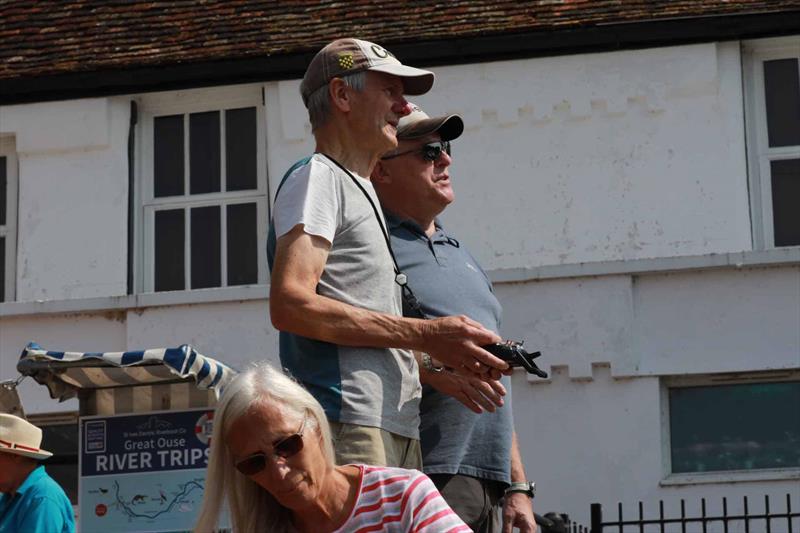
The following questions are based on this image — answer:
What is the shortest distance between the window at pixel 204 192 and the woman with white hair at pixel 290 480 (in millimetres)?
11575

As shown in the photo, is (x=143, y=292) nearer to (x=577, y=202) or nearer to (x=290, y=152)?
(x=290, y=152)

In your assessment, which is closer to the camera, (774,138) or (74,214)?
(774,138)

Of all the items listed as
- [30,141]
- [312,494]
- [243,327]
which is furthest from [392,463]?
[30,141]

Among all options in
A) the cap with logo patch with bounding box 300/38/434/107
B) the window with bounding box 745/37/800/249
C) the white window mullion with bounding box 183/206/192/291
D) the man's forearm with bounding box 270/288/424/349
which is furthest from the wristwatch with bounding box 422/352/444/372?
the white window mullion with bounding box 183/206/192/291

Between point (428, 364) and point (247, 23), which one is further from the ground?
point (247, 23)

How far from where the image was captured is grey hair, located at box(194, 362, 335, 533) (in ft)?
15.3

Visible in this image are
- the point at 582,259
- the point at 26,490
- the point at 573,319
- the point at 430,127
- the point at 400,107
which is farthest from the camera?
the point at 582,259

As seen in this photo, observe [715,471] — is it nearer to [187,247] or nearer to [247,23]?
[187,247]

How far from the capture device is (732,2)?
51.1ft

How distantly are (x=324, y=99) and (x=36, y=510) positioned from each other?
332cm

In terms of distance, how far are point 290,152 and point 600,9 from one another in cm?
293

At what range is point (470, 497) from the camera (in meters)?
5.96

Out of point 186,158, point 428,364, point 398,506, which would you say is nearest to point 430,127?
point 428,364

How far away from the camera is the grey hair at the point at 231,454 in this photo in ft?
15.3
